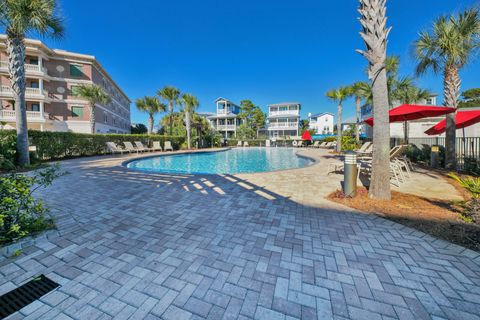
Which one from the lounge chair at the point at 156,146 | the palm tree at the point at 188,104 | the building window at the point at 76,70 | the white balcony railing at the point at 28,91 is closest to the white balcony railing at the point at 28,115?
the white balcony railing at the point at 28,91

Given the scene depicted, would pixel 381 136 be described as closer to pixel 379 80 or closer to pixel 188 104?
pixel 379 80

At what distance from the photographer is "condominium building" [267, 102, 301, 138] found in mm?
39469

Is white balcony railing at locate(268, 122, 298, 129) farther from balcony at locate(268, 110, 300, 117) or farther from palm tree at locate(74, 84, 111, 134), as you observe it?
palm tree at locate(74, 84, 111, 134)

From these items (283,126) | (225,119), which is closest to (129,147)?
(225,119)

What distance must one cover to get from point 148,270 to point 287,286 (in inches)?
55.8

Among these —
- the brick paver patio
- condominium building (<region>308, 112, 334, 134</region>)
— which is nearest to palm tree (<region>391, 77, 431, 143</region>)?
the brick paver patio

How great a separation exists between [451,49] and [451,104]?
2047 mm

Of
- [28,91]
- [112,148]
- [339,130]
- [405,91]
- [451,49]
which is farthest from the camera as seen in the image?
[28,91]

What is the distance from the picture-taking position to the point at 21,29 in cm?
722

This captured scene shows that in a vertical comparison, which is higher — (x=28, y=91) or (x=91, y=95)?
(x=28, y=91)

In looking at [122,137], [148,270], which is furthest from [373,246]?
[122,137]

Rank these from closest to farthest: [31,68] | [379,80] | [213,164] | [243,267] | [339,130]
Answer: [243,267] < [379,80] < [213,164] < [339,130] < [31,68]

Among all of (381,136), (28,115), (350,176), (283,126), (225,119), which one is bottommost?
(350,176)

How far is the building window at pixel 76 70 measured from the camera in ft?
73.5
